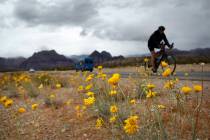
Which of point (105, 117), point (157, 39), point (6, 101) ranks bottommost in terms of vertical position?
point (105, 117)

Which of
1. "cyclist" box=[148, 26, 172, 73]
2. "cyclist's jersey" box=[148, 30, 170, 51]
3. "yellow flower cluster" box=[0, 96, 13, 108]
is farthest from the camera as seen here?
"cyclist's jersey" box=[148, 30, 170, 51]

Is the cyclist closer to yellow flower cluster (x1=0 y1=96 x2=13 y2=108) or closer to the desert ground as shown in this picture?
the desert ground

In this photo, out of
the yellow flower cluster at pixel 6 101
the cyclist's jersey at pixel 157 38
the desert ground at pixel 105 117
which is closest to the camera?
the yellow flower cluster at pixel 6 101

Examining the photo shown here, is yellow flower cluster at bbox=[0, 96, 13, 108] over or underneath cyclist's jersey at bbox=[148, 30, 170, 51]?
underneath

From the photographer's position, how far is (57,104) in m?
6.68

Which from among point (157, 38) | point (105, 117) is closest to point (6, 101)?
point (105, 117)

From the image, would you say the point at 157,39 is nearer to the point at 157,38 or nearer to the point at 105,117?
the point at 157,38

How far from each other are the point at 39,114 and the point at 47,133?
1489 millimetres

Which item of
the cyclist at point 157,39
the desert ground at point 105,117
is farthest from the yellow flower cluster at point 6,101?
the cyclist at point 157,39

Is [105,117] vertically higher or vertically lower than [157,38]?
lower

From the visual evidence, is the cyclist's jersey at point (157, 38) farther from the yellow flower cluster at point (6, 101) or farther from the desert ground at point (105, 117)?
the yellow flower cluster at point (6, 101)

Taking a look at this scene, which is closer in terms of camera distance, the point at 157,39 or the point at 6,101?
the point at 6,101

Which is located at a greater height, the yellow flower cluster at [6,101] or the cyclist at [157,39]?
the cyclist at [157,39]

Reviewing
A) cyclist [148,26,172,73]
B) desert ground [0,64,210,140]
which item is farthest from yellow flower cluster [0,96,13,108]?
cyclist [148,26,172,73]
